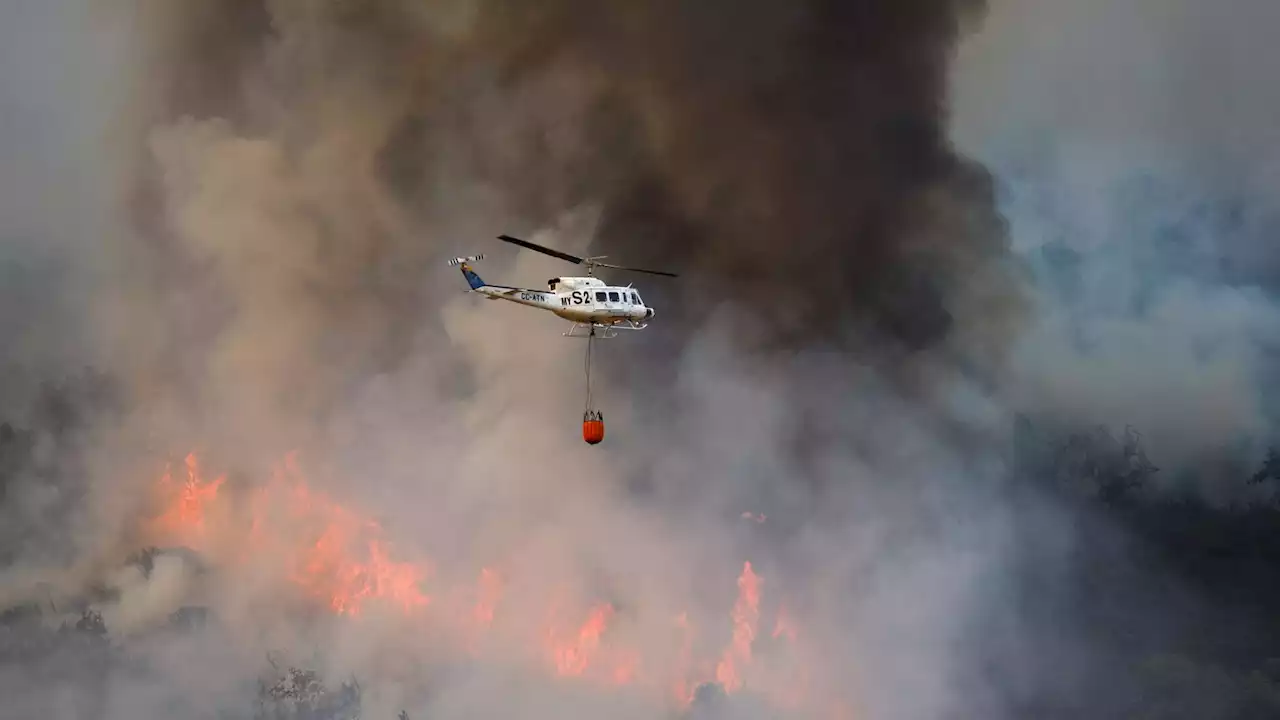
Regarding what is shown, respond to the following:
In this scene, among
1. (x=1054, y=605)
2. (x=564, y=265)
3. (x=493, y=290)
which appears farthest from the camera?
(x=1054, y=605)

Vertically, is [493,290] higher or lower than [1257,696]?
higher

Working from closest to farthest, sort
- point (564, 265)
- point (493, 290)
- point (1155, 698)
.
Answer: point (493, 290)
point (564, 265)
point (1155, 698)

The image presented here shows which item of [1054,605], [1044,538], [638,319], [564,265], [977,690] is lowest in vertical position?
[977,690]

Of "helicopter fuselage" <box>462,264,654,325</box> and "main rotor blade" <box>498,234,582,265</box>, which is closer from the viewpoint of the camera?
"main rotor blade" <box>498,234,582,265</box>

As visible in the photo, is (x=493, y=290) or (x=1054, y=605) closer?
(x=493, y=290)

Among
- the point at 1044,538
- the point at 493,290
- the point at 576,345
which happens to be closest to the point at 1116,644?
the point at 1044,538

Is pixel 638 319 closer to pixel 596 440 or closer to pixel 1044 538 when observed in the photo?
pixel 596 440

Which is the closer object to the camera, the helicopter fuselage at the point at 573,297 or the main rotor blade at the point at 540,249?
the main rotor blade at the point at 540,249

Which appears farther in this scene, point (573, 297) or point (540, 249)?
point (573, 297)

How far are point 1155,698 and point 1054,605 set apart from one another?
640 cm

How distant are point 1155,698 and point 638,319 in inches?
1016

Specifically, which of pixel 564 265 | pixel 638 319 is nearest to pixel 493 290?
pixel 638 319

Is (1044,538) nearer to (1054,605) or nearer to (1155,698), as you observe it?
(1054,605)

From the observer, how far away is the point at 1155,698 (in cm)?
3547
